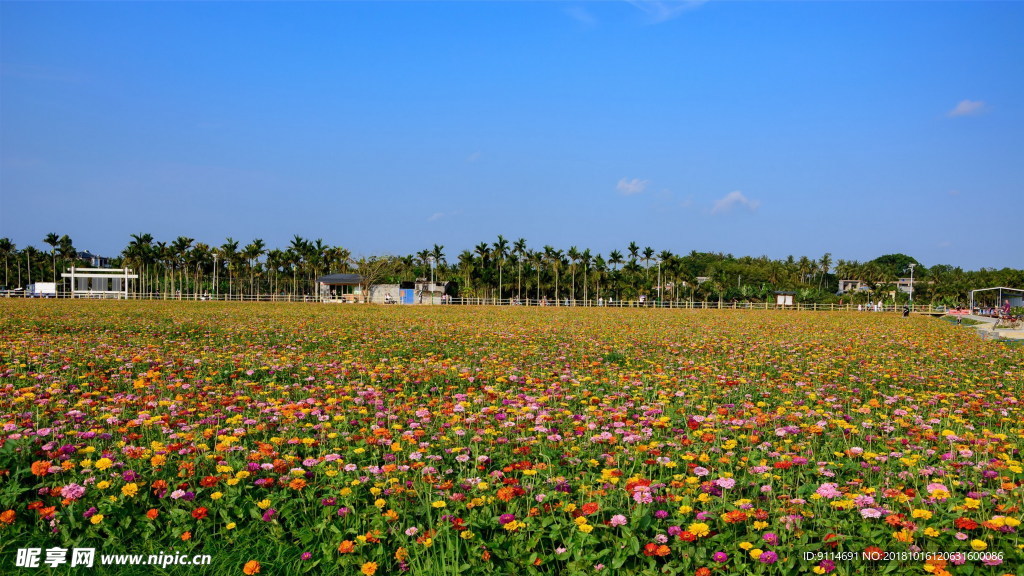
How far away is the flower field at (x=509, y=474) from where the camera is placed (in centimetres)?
315

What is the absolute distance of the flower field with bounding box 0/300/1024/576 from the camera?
315 cm

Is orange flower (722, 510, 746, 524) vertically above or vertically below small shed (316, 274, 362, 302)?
below

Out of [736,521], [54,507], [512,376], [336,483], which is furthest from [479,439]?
[512,376]

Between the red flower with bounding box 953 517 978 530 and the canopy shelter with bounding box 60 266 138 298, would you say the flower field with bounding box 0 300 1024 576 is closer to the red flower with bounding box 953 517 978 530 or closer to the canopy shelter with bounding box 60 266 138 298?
the red flower with bounding box 953 517 978 530

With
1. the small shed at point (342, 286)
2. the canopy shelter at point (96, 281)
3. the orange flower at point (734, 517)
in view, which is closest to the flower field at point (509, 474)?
the orange flower at point (734, 517)

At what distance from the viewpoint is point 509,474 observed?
4.11 meters

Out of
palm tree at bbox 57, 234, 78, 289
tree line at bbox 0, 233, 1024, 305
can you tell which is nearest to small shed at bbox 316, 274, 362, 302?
tree line at bbox 0, 233, 1024, 305

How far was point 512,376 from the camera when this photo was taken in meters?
7.69

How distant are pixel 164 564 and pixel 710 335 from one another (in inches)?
553

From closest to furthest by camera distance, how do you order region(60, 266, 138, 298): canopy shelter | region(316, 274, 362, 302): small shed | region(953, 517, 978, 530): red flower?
region(953, 517, 978, 530): red flower
region(60, 266, 138, 298): canopy shelter
region(316, 274, 362, 302): small shed

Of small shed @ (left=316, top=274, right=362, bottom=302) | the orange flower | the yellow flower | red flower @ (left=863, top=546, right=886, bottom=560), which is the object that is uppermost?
small shed @ (left=316, top=274, right=362, bottom=302)

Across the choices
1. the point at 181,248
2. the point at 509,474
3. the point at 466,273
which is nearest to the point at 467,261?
the point at 466,273

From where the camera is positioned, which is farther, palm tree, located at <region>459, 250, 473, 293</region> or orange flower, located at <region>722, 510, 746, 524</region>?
palm tree, located at <region>459, 250, 473, 293</region>

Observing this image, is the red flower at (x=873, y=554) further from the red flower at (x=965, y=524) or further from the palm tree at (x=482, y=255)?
the palm tree at (x=482, y=255)
